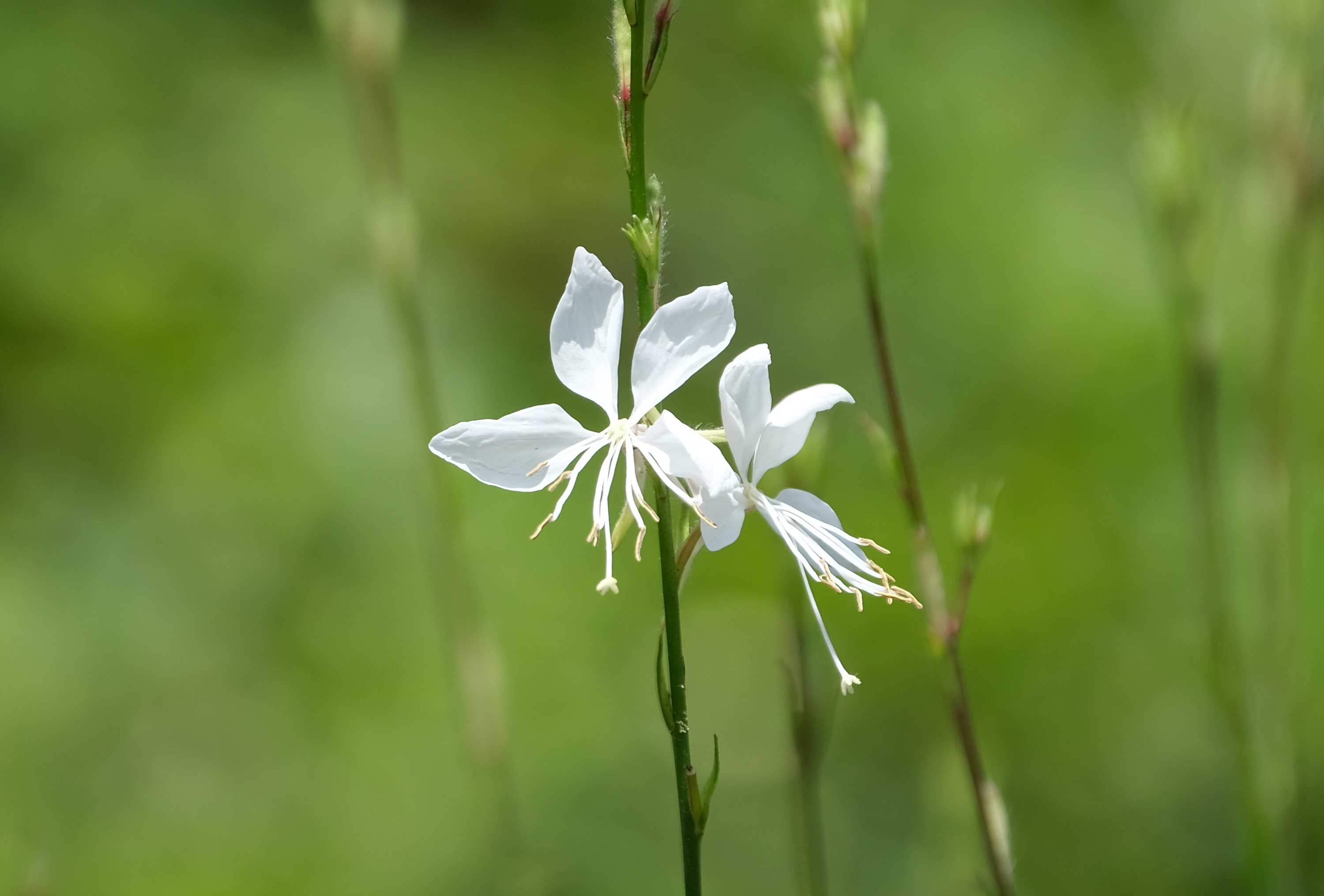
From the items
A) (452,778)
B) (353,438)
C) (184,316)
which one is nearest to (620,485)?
(452,778)

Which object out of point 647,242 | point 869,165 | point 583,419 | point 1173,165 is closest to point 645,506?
point 647,242

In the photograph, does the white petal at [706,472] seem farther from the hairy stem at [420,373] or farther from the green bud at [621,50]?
the hairy stem at [420,373]

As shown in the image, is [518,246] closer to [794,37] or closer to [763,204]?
[763,204]

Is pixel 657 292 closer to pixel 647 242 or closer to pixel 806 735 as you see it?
pixel 647 242

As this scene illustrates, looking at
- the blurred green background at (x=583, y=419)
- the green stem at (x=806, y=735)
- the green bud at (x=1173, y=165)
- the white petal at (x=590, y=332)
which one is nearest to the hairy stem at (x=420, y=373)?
the blurred green background at (x=583, y=419)

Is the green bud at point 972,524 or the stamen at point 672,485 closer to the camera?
Result: the stamen at point 672,485

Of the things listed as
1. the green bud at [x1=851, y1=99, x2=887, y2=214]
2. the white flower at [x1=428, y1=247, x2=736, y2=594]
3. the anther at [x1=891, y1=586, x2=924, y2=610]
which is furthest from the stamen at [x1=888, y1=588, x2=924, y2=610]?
the green bud at [x1=851, y1=99, x2=887, y2=214]
